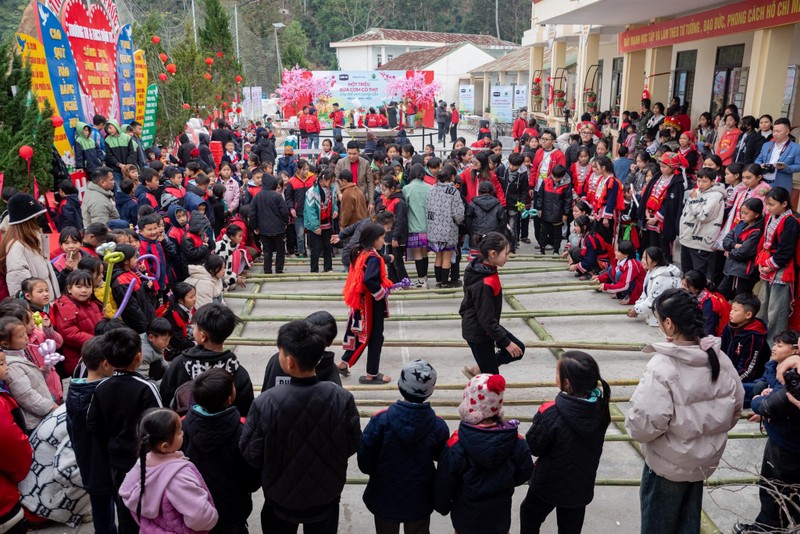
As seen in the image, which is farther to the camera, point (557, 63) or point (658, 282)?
point (557, 63)

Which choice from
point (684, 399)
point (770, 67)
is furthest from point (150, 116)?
point (684, 399)

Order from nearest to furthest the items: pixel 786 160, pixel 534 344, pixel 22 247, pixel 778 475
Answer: pixel 778 475
pixel 22 247
pixel 534 344
pixel 786 160

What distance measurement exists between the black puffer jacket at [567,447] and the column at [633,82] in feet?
44.6

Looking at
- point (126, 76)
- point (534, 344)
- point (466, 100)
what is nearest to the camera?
point (534, 344)

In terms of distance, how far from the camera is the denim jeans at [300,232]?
9762 mm

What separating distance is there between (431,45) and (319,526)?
2162 inches

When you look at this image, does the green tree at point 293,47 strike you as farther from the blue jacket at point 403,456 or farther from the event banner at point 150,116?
the blue jacket at point 403,456

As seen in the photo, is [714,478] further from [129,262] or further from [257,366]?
[129,262]

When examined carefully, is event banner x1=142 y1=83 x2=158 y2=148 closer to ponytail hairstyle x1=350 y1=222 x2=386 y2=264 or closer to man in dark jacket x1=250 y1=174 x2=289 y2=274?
man in dark jacket x1=250 y1=174 x2=289 y2=274

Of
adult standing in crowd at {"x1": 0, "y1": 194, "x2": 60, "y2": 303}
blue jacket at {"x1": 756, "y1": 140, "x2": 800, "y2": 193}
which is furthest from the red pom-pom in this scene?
blue jacket at {"x1": 756, "y1": 140, "x2": 800, "y2": 193}

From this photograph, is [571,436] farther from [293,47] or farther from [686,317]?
[293,47]

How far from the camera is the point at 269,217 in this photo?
8.82 m

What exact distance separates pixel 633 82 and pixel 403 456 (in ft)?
47.3

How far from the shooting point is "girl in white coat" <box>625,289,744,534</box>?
307 centimetres
